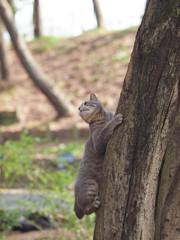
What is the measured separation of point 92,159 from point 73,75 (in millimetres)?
12259

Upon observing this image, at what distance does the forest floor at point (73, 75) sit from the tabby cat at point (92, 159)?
8874 millimetres

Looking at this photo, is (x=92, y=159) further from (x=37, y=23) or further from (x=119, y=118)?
(x=37, y=23)

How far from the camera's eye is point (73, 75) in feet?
51.0

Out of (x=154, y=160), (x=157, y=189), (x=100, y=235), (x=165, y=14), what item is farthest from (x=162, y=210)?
(x=165, y=14)

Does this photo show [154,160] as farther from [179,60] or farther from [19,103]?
[19,103]

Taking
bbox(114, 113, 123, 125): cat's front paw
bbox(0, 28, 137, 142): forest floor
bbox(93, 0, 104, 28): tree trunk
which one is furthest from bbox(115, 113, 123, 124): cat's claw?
bbox(93, 0, 104, 28): tree trunk

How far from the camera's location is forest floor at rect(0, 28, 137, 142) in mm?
13781

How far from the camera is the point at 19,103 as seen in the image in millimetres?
15211

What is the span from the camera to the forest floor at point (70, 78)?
13.3 meters

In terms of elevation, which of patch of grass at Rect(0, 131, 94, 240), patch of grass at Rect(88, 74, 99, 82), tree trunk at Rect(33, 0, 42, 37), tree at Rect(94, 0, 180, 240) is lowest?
patch of grass at Rect(0, 131, 94, 240)

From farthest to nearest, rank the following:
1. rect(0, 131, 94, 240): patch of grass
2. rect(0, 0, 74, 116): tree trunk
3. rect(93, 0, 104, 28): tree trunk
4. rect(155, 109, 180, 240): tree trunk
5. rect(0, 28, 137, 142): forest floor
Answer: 1. rect(93, 0, 104, 28): tree trunk
2. rect(0, 28, 137, 142): forest floor
3. rect(0, 0, 74, 116): tree trunk
4. rect(0, 131, 94, 240): patch of grass
5. rect(155, 109, 180, 240): tree trunk

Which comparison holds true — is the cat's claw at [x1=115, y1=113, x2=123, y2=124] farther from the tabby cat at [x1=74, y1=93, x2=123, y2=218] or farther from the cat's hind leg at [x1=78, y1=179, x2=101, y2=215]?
the cat's hind leg at [x1=78, y1=179, x2=101, y2=215]

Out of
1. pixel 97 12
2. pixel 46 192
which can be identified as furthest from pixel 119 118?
pixel 97 12

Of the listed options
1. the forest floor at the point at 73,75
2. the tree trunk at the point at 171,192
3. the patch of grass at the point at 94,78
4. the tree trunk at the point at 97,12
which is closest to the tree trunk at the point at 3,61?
the forest floor at the point at 73,75
